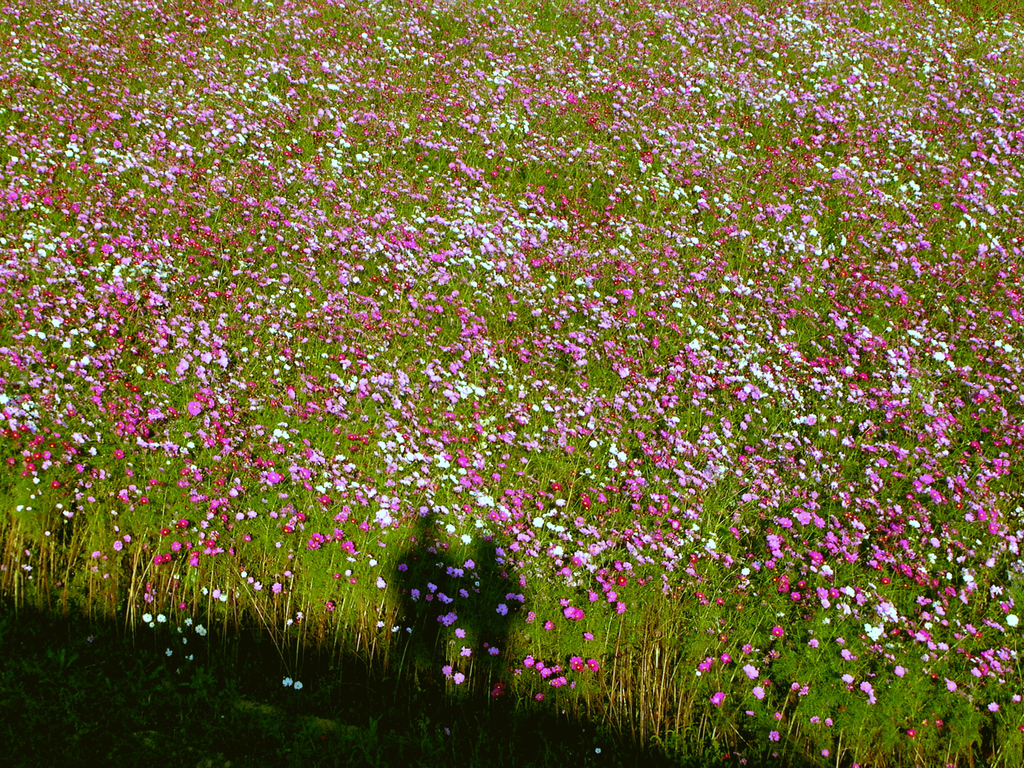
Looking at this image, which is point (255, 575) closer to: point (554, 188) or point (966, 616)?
point (966, 616)

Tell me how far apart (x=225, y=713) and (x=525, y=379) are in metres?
3.76

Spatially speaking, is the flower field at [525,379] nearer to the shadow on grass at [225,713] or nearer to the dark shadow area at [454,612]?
the dark shadow area at [454,612]

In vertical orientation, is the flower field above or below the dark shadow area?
above

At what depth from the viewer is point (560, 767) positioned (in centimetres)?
438

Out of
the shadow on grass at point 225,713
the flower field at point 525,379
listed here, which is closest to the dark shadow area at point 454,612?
the flower field at point 525,379

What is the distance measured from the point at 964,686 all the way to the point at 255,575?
4648 millimetres

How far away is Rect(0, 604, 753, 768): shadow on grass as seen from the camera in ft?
13.3

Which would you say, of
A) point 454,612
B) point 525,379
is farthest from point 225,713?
point 525,379

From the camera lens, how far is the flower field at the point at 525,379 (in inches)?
195

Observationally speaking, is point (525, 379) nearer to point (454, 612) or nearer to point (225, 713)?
point (454, 612)

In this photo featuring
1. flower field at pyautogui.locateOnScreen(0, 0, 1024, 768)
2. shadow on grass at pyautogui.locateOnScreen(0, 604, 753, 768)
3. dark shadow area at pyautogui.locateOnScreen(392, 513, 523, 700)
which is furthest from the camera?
flower field at pyautogui.locateOnScreen(0, 0, 1024, 768)

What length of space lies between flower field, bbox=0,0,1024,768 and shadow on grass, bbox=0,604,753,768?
14 cm

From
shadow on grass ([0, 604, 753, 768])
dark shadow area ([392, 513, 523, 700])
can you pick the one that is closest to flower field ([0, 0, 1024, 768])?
dark shadow area ([392, 513, 523, 700])

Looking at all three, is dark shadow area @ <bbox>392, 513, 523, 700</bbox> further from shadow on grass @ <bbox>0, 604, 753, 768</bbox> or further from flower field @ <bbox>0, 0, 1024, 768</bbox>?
shadow on grass @ <bbox>0, 604, 753, 768</bbox>
